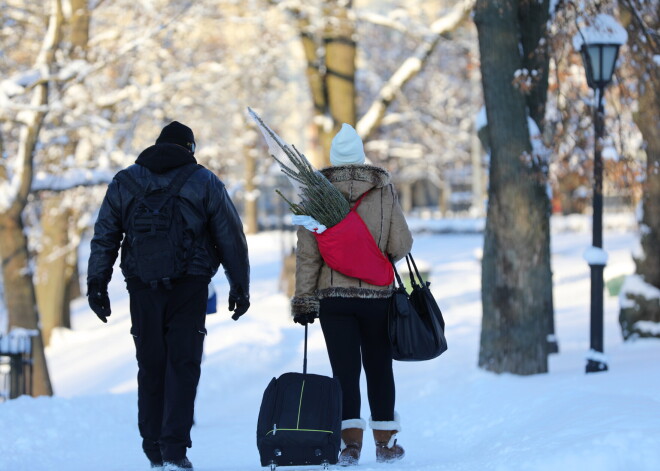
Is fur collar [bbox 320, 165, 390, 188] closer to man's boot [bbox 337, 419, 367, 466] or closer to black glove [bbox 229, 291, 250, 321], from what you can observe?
black glove [bbox 229, 291, 250, 321]

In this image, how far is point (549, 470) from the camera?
4.85 m

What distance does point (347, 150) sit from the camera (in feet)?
19.0

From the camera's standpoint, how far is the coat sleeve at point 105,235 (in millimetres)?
5480

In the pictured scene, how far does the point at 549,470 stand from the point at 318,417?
1178 millimetres

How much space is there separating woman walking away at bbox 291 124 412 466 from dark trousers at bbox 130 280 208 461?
23.1 inches

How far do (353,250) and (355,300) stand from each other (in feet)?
0.93

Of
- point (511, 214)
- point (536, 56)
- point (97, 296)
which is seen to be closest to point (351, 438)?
point (97, 296)

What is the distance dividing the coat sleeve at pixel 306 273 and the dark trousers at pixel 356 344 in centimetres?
9

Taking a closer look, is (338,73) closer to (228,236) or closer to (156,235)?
(228,236)

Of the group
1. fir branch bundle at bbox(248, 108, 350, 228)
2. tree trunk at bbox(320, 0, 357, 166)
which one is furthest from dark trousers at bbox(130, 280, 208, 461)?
tree trunk at bbox(320, 0, 357, 166)

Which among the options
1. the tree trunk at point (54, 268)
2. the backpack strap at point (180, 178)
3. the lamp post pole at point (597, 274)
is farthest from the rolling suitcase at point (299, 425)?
the tree trunk at point (54, 268)

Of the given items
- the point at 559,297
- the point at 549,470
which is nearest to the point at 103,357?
the point at 559,297

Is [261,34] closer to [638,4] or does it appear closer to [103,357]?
[103,357]

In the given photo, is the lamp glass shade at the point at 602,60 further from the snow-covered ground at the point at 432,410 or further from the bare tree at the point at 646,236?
the snow-covered ground at the point at 432,410
